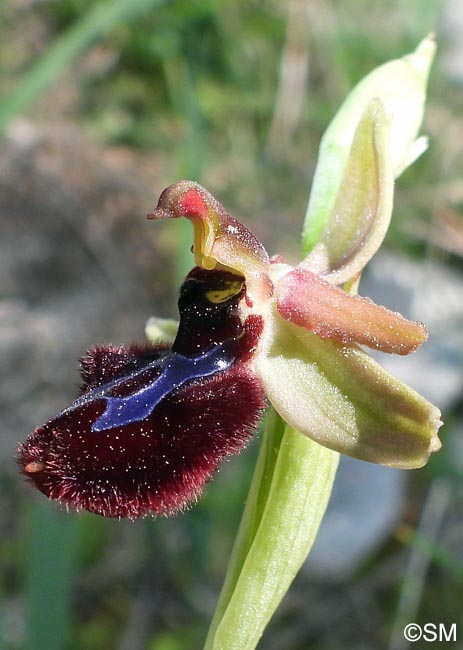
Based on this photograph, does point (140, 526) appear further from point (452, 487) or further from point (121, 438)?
point (121, 438)

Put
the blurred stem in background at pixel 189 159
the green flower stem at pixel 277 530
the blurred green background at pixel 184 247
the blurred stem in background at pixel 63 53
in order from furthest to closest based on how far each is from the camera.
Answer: the blurred green background at pixel 184 247
the blurred stem in background at pixel 189 159
the blurred stem in background at pixel 63 53
the green flower stem at pixel 277 530

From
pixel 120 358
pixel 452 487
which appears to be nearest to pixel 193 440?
pixel 120 358

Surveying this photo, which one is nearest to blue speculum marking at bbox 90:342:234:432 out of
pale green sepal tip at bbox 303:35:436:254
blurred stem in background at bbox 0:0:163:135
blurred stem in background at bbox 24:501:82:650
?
pale green sepal tip at bbox 303:35:436:254

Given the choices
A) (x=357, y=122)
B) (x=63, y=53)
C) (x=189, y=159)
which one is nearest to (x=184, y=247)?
(x=189, y=159)

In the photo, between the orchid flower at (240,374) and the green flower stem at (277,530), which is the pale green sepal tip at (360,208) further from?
the green flower stem at (277,530)

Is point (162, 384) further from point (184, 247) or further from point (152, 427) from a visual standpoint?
point (184, 247)

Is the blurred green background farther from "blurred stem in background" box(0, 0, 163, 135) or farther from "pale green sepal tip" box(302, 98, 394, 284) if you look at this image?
"pale green sepal tip" box(302, 98, 394, 284)

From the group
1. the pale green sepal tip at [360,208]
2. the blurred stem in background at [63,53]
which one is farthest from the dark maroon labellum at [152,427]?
the blurred stem in background at [63,53]
